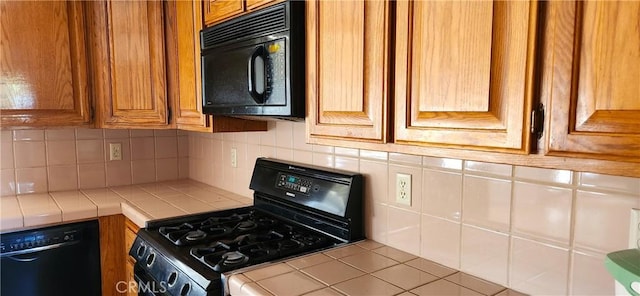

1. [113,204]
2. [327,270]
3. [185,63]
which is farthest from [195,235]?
[185,63]

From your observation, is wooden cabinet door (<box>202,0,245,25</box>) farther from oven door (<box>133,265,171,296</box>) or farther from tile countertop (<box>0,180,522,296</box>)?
oven door (<box>133,265,171,296</box>)

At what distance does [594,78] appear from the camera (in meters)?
0.64

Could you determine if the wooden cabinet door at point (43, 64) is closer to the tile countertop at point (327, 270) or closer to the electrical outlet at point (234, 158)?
the tile countertop at point (327, 270)

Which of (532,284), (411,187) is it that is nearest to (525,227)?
(532,284)

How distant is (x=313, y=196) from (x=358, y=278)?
50 centimetres

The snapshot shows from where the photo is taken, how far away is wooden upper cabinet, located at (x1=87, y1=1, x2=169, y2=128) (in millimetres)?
2090

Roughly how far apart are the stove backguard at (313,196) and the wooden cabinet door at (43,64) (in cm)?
101

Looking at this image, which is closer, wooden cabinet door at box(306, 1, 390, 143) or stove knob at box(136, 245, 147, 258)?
wooden cabinet door at box(306, 1, 390, 143)

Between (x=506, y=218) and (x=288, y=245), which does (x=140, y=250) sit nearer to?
(x=288, y=245)

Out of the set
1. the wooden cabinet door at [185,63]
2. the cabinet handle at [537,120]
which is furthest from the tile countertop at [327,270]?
the cabinet handle at [537,120]

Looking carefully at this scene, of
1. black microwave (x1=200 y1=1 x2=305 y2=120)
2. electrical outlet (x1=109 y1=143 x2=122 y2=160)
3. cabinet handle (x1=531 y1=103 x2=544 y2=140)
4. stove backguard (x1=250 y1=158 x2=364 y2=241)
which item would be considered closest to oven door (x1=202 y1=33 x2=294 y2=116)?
black microwave (x1=200 y1=1 x2=305 y2=120)

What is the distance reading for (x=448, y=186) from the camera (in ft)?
4.05

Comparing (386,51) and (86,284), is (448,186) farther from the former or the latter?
(86,284)

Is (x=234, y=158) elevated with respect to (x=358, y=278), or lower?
elevated
